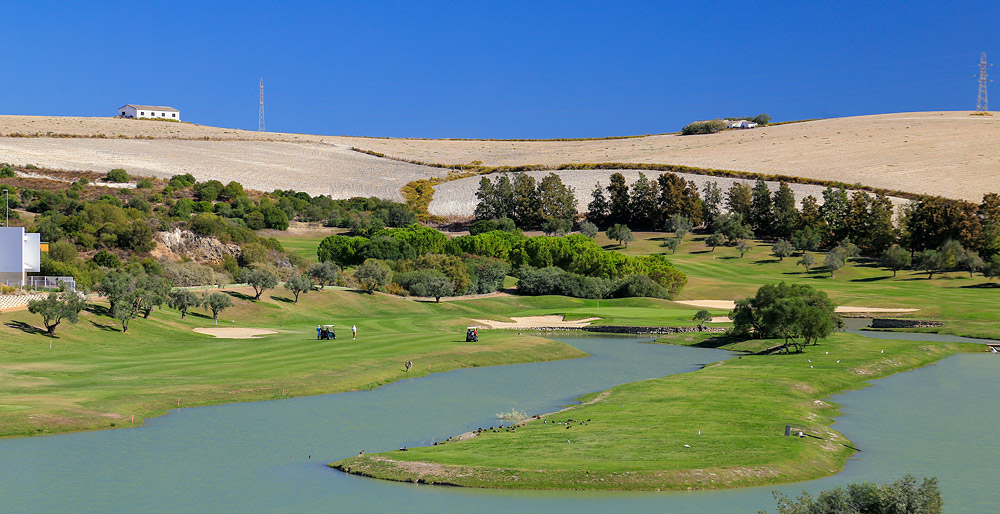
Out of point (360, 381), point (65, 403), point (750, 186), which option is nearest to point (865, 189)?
point (750, 186)

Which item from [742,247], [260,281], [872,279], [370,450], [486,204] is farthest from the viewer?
[486,204]

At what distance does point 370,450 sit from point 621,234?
421 feet

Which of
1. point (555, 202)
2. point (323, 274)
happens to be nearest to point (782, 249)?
point (555, 202)

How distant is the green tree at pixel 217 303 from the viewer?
274 feet

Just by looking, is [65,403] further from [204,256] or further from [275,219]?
[275,219]

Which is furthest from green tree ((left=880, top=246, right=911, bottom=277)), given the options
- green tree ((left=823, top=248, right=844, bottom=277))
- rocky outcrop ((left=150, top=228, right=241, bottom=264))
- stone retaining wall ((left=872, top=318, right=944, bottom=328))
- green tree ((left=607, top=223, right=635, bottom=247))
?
rocky outcrop ((left=150, top=228, right=241, bottom=264))

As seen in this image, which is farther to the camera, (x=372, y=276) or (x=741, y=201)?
(x=741, y=201)

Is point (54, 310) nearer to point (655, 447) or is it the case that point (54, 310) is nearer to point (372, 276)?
point (655, 447)

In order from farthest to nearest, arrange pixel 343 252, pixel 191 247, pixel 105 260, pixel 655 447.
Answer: pixel 343 252 → pixel 191 247 → pixel 105 260 → pixel 655 447

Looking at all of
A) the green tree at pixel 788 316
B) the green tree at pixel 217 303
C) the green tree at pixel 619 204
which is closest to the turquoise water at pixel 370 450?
the green tree at pixel 788 316

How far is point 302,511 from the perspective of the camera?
30.1 metres

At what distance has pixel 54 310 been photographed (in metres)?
65.8

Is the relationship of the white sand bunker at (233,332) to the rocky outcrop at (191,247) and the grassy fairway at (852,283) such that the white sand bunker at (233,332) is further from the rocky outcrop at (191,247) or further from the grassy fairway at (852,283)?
the grassy fairway at (852,283)

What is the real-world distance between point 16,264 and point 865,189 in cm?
14099
